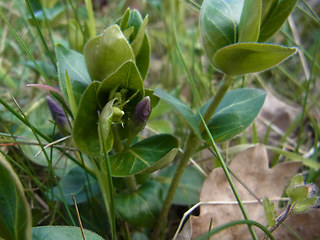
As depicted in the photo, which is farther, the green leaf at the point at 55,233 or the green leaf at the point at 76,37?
the green leaf at the point at 76,37

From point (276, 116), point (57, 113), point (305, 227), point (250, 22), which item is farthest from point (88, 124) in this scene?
point (276, 116)

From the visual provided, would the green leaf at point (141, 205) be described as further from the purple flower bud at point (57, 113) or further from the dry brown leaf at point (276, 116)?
the dry brown leaf at point (276, 116)

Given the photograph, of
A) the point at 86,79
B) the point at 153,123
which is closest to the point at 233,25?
the point at 86,79

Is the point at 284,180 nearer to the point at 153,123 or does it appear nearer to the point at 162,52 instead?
the point at 153,123

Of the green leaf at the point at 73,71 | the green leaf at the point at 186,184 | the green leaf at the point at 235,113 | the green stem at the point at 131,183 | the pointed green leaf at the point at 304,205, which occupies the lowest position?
the green leaf at the point at 186,184

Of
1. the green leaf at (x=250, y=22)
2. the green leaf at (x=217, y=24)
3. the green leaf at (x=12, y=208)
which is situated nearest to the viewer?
the green leaf at (x=12, y=208)

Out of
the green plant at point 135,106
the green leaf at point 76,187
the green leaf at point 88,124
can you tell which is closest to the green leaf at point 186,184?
the green plant at point 135,106

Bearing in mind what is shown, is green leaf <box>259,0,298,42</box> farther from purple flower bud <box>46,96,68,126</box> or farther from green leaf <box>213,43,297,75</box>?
purple flower bud <box>46,96,68,126</box>

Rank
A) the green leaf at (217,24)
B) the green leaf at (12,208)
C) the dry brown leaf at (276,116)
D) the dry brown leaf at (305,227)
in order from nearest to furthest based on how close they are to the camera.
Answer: the green leaf at (12,208), the green leaf at (217,24), the dry brown leaf at (305,227), the dry brown leaf at (276,116)
